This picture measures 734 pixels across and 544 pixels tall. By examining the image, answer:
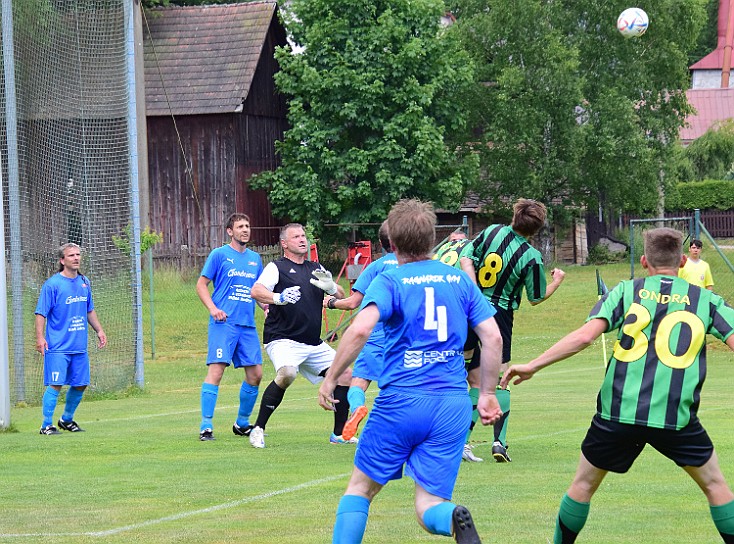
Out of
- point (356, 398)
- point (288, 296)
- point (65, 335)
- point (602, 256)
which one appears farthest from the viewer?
point (602, 256)

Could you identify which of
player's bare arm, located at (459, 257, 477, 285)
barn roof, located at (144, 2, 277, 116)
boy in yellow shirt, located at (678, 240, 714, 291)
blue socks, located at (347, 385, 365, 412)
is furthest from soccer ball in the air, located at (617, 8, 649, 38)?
blue socks, located at (347, 385, 365, 412)

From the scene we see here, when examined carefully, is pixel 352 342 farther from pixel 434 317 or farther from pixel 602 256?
pixel 602 256

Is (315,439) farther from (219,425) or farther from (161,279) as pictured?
(161,279)

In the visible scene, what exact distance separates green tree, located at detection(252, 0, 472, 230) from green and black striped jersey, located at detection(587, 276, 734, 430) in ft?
113

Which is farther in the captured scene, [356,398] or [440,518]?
[356,398]

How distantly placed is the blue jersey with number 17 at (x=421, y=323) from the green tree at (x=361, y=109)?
1355 inches

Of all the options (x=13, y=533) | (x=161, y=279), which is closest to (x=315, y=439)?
(x=13, y=533)

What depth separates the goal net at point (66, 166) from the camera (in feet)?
58.5

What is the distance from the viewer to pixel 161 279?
34.5 m

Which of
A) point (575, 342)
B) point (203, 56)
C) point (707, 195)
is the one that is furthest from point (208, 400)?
point (707, 195)

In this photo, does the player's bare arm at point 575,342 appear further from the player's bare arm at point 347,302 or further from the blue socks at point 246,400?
the blue socks at point 246,400

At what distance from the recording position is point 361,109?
1614 inches

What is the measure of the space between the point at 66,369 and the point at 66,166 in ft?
20.4

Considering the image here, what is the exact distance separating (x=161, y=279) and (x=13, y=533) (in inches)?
1073
